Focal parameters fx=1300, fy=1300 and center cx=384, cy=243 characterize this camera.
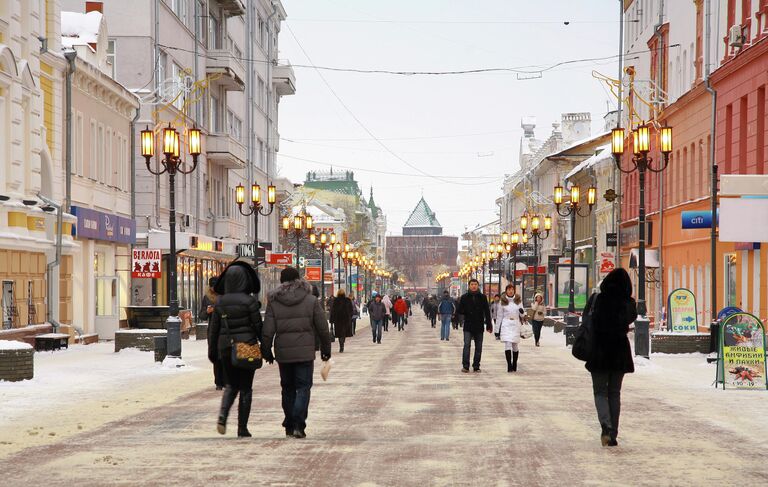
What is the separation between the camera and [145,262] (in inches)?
1323

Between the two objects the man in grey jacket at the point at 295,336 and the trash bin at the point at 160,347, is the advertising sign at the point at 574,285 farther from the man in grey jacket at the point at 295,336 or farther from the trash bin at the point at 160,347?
the man in grey jacket at the point at 295,336

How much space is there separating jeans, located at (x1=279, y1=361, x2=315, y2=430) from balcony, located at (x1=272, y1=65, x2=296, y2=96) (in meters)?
66.1

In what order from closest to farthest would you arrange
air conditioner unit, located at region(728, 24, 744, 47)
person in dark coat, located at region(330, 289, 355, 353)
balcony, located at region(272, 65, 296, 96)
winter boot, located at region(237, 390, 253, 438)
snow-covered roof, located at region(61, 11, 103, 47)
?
winter boot, located at region(237, 390, 253, 438) < person in dark coat, located at region(330, 289, 355, 353) < air conditioner unit, located at region(728, 24, 744, 47) < snow-covered roof, located at region(61, 11, 103, 47) < balcony, located at region(272, 65, 296, 96)

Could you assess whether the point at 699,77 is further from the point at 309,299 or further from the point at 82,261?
the point at 309,299

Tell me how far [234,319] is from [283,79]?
67.2m

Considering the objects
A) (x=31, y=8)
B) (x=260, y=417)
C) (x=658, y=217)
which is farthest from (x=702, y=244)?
(x=260, y=417)

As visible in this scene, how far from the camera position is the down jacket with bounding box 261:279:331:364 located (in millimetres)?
12922

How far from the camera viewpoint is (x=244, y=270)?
41.7 ft

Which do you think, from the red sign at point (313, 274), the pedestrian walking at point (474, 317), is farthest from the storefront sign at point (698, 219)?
the red sign at point (313, 274)

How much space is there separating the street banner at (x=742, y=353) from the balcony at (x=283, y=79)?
197 feet

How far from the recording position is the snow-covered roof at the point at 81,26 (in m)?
39.1

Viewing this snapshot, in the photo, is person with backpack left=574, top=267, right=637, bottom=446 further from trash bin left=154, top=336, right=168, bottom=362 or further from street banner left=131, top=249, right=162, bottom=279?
street banner left=131, top=249, right=162, bottom=279

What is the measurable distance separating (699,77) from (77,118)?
20.7 m

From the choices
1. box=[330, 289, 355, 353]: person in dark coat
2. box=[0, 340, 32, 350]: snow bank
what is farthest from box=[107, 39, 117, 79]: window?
box=[0, 340, 32, 350]: snow bank
